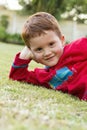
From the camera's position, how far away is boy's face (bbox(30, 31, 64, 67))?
4.18m

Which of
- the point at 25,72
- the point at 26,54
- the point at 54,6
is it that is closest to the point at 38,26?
the point at 26,54

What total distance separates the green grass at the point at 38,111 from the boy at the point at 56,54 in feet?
1.12

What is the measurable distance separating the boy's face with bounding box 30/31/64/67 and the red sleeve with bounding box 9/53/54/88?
254mm

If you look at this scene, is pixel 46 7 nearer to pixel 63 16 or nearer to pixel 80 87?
pixel 63 16

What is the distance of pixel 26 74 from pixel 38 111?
203 cm

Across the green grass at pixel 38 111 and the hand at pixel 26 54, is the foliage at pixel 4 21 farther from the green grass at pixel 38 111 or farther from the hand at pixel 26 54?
the green grass at pixel 38 111

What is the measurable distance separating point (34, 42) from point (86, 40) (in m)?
0.56

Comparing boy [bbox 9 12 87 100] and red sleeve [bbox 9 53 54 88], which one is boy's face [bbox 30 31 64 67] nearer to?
boy [bbox 9 12 87 100]

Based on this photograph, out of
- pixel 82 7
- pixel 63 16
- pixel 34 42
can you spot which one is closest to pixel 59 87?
pixel 34 42

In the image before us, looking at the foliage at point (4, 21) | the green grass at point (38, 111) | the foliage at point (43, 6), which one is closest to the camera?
the green grass at point (38, 111)

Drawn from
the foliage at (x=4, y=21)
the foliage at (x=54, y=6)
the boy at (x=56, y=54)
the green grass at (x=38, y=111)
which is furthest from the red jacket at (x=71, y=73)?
the foliage at (x=4, y=21)

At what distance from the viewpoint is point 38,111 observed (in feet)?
9.04

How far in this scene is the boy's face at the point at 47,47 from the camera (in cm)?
418

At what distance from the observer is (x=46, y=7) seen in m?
36.0
